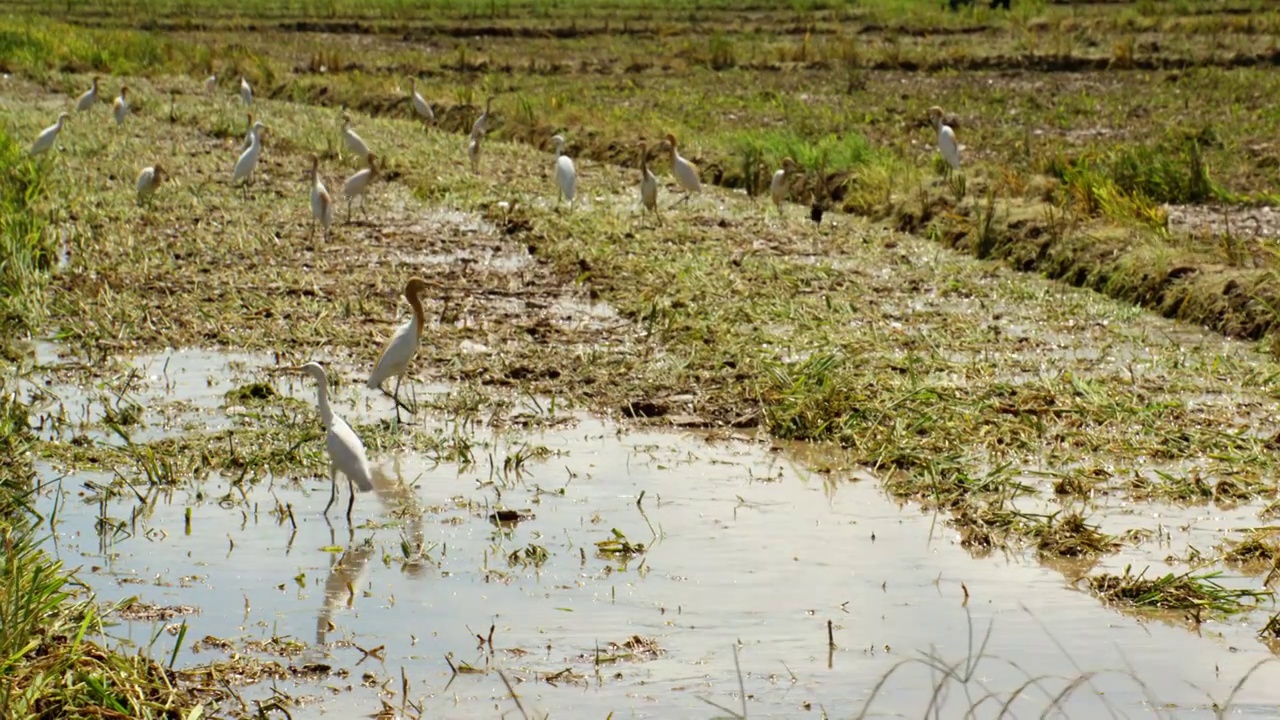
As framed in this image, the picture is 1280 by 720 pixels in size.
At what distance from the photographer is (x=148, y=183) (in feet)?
49.9

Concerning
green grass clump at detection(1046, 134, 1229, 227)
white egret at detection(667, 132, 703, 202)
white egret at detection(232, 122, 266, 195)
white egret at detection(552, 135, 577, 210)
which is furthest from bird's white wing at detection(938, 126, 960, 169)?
white egret at detection(232, 122, 266, 195)

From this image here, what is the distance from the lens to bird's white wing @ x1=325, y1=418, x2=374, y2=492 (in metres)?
6.99

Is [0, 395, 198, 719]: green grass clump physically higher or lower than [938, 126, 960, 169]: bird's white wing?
higher

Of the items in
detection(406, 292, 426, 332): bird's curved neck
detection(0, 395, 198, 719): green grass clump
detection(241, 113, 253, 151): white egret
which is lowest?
detection(241, 113, 253, 151): white egret

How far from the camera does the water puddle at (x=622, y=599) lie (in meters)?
5.15

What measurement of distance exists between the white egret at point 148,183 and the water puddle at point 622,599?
8182 mm

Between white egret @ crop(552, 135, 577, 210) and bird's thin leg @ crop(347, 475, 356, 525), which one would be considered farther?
white egret @ crop(552, 135, 577, 210)

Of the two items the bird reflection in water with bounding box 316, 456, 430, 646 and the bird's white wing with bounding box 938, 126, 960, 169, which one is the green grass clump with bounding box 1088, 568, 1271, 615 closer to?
the bird reflection in water with bounding box 316, 456, 430, 646

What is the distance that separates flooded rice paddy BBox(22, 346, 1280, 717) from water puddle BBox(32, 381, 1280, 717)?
0.01m

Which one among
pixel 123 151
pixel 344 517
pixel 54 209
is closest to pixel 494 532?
pixel 344 517

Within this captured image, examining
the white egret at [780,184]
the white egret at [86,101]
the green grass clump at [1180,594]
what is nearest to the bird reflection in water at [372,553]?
the green grass clump at [1180,594]

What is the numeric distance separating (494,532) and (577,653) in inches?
59.7

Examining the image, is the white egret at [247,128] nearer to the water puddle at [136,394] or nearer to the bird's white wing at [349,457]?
the water puddle at [136,394]

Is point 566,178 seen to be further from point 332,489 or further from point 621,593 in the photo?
point 621,593
